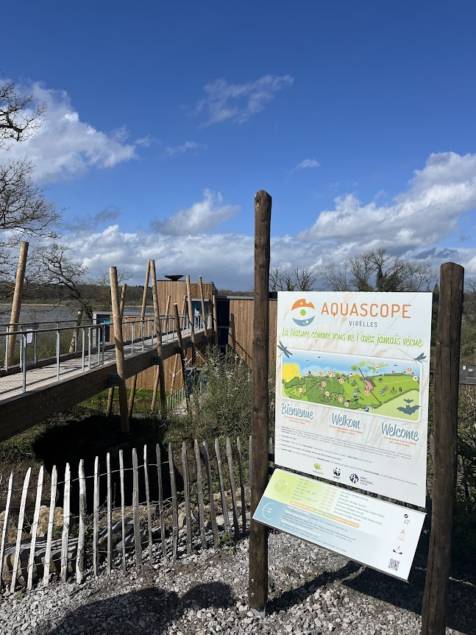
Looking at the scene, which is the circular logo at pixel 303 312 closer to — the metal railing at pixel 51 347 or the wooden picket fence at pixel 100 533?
the wooden picket fence at pixel 100 533

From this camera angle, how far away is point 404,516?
10.6 feet

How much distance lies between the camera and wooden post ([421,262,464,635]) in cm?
297

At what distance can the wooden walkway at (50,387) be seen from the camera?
6.97 meters

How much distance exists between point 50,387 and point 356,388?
5996mm

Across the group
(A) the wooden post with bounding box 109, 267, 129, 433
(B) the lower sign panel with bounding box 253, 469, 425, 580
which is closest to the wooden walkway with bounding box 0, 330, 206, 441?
(A) the wooden post with bounding box 109, 267, 129, 433

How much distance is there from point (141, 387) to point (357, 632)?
895 inches

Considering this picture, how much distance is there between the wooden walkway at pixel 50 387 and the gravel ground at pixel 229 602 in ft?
9.57

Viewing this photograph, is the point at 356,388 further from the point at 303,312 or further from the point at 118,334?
the point at 118,334

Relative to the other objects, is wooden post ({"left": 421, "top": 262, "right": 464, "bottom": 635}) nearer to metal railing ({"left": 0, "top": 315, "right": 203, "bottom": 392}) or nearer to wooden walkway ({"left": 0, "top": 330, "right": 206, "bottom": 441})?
wooden walkway ({"left": 0, "top": 330, "right": 206, "bottom": 441})

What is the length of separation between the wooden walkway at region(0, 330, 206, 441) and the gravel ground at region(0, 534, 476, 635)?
9.57 ft

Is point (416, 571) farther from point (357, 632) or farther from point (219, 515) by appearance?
point (219, 515)

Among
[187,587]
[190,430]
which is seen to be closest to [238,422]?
[190,430]

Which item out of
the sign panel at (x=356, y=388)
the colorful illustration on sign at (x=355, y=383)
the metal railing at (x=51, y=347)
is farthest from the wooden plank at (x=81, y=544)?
the metal railing at (x=51, y=347)

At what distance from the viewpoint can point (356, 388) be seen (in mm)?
3506
